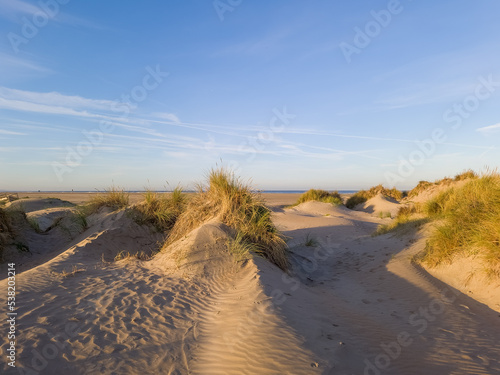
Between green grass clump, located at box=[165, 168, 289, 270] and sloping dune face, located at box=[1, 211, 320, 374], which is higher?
green grass clump, located at box=[165, 168, 289, 270]

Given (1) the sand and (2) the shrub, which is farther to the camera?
(2) the shrub

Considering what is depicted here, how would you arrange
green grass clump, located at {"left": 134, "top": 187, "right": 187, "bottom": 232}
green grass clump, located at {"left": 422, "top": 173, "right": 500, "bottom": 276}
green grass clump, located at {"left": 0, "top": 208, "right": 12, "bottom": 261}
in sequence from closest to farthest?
green grass clump, located at {"left": 422, "top": 173, "right": 500, "bottom": 276} < green grass clump, located at {"left": 0, "top": 208, "right": 12, "bottom": 261} < green grass clump, located at {"left": 134, "top": 187, "right": 187, "bottom": 232}

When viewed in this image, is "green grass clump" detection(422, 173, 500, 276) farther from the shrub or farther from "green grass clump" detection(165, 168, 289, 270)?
the shrub

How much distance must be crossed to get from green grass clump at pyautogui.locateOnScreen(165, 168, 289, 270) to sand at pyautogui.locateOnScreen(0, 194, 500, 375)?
383 millimetres

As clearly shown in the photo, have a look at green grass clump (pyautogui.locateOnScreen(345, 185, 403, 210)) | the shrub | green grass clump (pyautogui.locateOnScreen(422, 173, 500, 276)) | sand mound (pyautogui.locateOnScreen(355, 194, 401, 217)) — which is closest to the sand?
green grass clump (pyautogui.locateOnScreen(422, 173, 500, 276))

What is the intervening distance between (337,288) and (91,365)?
473 cm

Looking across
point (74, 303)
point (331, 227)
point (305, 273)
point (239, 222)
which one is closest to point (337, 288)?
point (305, 273)

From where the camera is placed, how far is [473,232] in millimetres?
6254

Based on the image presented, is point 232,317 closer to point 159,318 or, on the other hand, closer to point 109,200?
point 159,318

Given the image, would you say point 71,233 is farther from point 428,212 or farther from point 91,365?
point 428,212

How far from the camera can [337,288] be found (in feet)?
21.7

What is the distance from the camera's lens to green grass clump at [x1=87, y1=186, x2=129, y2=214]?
10.3 metres

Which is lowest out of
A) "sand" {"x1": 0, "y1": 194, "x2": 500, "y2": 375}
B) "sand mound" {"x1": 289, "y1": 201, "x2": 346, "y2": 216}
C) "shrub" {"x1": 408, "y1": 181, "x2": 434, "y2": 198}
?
"sand" {"x1": 0, "y1": 194, "x2": 500, "y2": 375}

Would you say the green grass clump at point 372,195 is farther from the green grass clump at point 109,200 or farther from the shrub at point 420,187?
the green grass clump at point 109,200
